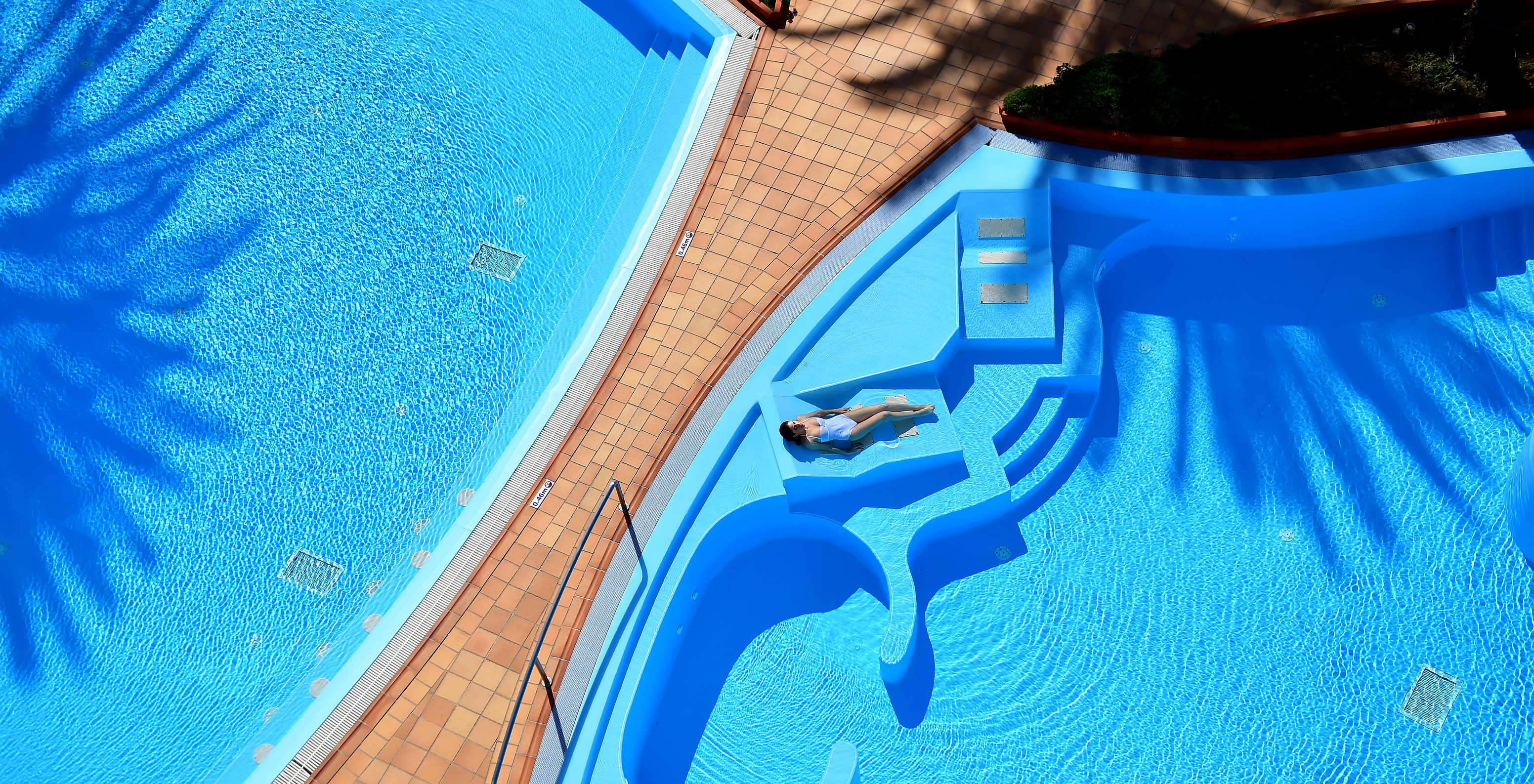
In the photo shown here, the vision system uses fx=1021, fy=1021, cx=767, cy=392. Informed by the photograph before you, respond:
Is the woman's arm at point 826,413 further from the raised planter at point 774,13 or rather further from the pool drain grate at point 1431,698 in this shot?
the pool drain grate at point 1431,698

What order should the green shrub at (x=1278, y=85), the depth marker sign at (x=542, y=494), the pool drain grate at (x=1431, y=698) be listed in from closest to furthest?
the pool drain grate at (x=1431, y=698) < the depth marker sign at (x=542, y=494) < the green shrub at (x=1278, y=85)

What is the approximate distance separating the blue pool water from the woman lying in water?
2.86m

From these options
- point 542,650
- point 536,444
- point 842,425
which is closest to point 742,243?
point 842,425

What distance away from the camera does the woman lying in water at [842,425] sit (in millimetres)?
9141

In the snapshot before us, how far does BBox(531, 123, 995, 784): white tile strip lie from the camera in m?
8.45

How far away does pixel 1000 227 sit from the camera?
10.2 meters

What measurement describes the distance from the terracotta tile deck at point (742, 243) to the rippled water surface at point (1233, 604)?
194cm

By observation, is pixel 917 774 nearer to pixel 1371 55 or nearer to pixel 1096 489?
pixel 1096 489

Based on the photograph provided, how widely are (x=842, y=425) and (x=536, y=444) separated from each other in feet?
9.67

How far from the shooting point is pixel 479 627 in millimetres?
8938

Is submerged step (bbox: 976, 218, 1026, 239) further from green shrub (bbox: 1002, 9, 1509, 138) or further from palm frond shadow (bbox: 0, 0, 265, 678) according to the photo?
palm frond shadow (bbox: 0, 0, 265, 678)

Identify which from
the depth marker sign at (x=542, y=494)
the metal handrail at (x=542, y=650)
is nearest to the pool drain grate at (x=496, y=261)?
the depth marker sign at (x=542, y=494)

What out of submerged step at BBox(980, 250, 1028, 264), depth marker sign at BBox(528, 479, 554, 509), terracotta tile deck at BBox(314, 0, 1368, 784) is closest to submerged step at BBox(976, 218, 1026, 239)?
submerged step at BBox(980, 250, 1028, 264)

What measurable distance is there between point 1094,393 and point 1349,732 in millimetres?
3520
